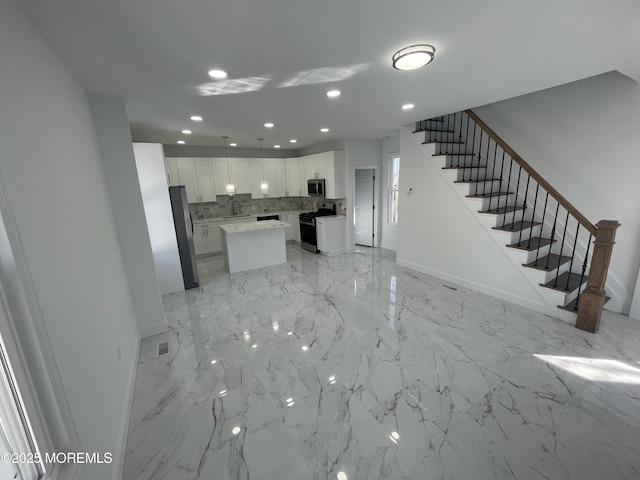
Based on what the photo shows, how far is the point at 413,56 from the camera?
1.92 m

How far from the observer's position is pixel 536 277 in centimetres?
340

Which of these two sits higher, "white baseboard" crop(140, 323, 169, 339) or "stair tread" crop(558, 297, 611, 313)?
"stair tread" crop(558, 297, 611, 313)

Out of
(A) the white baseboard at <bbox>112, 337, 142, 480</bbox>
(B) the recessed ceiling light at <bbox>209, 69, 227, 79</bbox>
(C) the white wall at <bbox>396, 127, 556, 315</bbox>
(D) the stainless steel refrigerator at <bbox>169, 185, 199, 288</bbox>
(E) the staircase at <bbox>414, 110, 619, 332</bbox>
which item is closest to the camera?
(A) the white baseboard at <bbox>112, 337, 142, 480</bbox>

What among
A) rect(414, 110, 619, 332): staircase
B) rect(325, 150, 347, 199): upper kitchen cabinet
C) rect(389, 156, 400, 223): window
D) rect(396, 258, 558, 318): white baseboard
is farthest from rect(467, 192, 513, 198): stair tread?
rect(325, 150, 347, 199): upper kitchen cabinet

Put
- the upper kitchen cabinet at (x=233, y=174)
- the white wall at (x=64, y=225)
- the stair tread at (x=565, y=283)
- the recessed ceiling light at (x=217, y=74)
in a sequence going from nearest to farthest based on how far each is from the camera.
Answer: the white wall at (x=64, y=225) < the recessed ceiling light at (x=217, y=74) < the stair tread at (x=565, y=283) < the upper kitchen cabinet at (x=233, y=174)

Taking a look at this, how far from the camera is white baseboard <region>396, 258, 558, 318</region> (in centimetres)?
339

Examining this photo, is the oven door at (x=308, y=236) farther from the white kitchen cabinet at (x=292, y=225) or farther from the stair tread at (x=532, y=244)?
the stair tread at (x=532, y=244)

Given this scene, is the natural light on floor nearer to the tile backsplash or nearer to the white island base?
the white island base

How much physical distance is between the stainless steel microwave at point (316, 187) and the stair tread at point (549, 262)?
4.26 m

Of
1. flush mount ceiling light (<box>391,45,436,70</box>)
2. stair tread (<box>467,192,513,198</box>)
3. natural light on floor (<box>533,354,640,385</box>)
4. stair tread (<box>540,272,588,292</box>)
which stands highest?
flush mount ceiling light (<box>391,45,436,70</box>)

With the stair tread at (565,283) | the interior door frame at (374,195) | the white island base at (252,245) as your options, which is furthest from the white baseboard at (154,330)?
the stair tread at (565,283)

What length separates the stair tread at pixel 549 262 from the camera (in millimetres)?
3420

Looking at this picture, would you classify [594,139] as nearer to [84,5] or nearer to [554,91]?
[554,91]

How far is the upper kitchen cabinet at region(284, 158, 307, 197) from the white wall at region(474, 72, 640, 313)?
15.8ft
